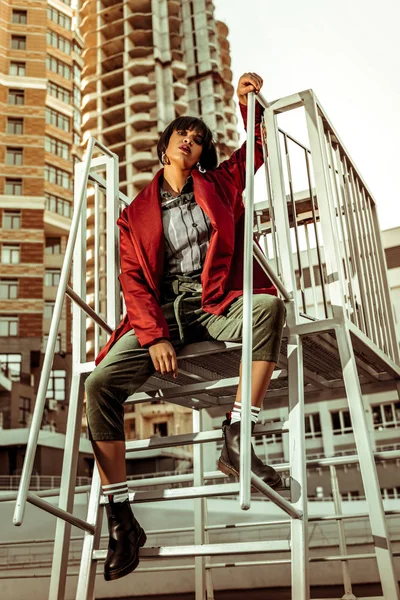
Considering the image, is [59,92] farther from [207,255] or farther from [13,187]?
[207,255]

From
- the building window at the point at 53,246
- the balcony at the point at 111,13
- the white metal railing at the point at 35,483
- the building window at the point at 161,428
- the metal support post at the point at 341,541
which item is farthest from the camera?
the balcony at the point at 111,13

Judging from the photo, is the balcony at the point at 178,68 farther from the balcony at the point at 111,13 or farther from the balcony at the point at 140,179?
the balcony at the point at 140,179

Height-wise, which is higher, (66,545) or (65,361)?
(65,361)

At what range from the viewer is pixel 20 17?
2377 centimetres

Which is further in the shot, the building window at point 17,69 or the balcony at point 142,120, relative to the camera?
the balcony at point 142,120

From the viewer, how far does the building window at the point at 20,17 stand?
77.7ft

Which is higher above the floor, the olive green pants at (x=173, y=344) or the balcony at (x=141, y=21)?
the balcony at (x=141, y=21)

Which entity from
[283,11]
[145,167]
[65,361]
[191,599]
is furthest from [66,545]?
[145,167]

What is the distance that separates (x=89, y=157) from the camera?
178 cm

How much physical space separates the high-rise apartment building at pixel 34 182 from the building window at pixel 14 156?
37mm

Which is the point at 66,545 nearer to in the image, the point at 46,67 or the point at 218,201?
the point at 218,201

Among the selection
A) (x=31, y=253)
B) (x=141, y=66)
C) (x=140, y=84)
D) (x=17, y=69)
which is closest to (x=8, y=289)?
(x=31, y=253)

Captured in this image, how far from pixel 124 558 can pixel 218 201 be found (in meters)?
0.94

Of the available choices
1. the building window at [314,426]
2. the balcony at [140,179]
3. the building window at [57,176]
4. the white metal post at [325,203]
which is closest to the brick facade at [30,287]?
the building window at [57,176]
